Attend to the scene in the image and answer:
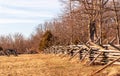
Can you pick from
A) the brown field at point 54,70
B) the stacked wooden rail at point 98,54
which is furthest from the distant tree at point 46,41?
the brown field at point 54,70

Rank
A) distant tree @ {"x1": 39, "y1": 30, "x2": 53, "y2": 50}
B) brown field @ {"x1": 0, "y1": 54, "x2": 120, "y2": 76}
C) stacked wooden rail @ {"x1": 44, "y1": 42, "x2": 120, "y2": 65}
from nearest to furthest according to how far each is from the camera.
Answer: brown field @ {"x1": 0, "y1": 54, "x2": 120, "y2": 76}
stacked wooden rail @ {"x1": 44, "y1": 42, "x2": 120, "y2": 65}
distant tree @ {"x1": 39, "y1": 30, "x2": 53, "y2": 50}

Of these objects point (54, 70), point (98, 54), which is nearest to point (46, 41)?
point (98, 54)

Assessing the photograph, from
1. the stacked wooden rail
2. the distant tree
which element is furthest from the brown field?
the distant tree

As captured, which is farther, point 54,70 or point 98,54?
point 98,54

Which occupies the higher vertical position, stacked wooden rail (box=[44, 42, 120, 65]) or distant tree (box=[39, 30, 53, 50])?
stacked wooden rail (box=[44, 42, 120, 65])

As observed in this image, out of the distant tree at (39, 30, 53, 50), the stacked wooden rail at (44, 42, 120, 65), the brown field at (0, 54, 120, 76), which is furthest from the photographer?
the distant tree at (39, 30, 53, 50)

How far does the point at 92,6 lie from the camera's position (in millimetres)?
34562

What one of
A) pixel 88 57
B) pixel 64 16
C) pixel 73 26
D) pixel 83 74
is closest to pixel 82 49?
pixel 88 57

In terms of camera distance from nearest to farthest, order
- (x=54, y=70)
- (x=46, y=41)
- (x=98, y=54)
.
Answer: (x=54, y=70) < (x=98, y=54) < (x=46, y=41)

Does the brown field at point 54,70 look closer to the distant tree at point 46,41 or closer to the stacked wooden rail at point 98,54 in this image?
the stacked wooden rail at point 98,54

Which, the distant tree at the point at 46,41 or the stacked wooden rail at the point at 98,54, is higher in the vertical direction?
the stacked wooden rail at the point at 98,54

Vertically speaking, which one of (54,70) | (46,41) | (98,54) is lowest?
(46,41)

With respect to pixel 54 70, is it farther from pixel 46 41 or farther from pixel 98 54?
pixel 46 41

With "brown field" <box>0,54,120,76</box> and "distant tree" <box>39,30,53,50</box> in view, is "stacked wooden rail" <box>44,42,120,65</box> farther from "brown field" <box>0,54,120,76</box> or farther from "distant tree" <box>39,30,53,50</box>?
"distant tree" <box>39,30,53,50</box>
